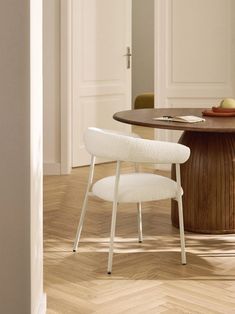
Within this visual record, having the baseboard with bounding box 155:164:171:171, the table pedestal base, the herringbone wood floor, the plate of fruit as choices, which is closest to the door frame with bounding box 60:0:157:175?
the baseboard with bounding box 155:164:171:171

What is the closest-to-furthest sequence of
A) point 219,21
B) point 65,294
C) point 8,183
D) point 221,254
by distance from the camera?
point 8,183
point 65,294
point 221,254
point 219,21

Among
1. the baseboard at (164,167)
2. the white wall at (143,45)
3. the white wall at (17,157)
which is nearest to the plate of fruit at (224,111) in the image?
the white wall at (17,157)

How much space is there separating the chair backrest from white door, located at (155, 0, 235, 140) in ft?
10.1

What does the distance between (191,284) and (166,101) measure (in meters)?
3.43

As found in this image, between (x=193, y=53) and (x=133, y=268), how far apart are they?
3386mm

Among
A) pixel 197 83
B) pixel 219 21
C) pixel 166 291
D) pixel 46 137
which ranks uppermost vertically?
pixel 219 21

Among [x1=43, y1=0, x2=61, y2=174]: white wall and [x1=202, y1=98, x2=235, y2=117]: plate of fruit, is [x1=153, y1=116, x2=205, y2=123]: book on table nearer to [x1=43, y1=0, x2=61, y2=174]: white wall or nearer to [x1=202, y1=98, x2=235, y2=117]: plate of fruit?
[x1=202, y1=98, x2=235, y2=117]: plate of fruit

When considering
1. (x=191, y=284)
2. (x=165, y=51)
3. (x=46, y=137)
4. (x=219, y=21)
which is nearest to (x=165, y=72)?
(x=165, y=51)

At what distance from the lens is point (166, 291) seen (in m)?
3.79

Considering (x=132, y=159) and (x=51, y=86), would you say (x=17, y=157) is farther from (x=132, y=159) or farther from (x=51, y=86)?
(x=51, y=86)

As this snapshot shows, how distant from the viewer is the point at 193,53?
7105 mm

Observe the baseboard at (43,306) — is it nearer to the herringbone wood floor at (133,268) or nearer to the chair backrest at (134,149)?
the herringbone wood floor at (133,268)

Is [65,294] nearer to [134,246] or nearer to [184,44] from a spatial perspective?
[134,246]

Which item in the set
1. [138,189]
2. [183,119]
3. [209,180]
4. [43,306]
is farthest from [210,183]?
[43,306]
